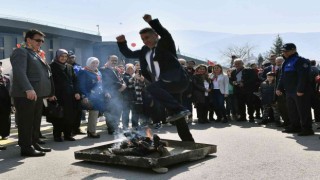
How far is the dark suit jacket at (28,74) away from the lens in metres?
6.59

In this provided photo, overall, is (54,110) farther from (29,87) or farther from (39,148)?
(29,87)

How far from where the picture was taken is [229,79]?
42.8 feet

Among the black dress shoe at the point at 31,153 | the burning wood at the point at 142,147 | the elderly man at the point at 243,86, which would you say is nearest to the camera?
the burning wood at the point at 142,147

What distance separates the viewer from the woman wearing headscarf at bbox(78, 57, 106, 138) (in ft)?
30.4

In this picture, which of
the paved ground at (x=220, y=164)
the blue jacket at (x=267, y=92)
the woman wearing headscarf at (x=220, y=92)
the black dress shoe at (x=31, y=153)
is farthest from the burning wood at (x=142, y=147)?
the woman wearing headscarf at (x=220, y=92)

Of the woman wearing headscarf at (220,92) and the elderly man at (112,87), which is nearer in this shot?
the elderly man at (112,87)

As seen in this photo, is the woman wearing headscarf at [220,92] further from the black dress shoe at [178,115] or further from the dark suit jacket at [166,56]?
the black dress shoe at [178,115]

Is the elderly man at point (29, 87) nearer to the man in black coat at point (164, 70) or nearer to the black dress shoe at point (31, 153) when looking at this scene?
the black dress shoe at point (31, 153)

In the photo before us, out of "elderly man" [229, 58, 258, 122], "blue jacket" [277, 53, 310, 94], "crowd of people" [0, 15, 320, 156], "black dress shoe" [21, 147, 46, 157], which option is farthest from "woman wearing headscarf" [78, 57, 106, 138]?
"elderly man" [229, 58, 258, 122]

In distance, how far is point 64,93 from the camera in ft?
29.0

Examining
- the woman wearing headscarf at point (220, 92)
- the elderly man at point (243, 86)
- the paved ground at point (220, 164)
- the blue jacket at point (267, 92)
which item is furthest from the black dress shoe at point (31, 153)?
the elderly man at point (243, 86)

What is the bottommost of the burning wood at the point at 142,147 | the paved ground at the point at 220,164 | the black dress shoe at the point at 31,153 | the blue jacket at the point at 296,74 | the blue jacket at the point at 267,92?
the paved ground at the point at 220,164

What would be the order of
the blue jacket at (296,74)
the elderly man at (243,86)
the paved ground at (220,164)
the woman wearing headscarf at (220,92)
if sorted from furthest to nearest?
the woman wearing headscarf at (220,92)
the elderly man at (243,86)
the blue jacket at (296,74)
the paved ground at (220,164)

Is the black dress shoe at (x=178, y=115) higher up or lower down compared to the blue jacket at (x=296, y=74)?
lower down
